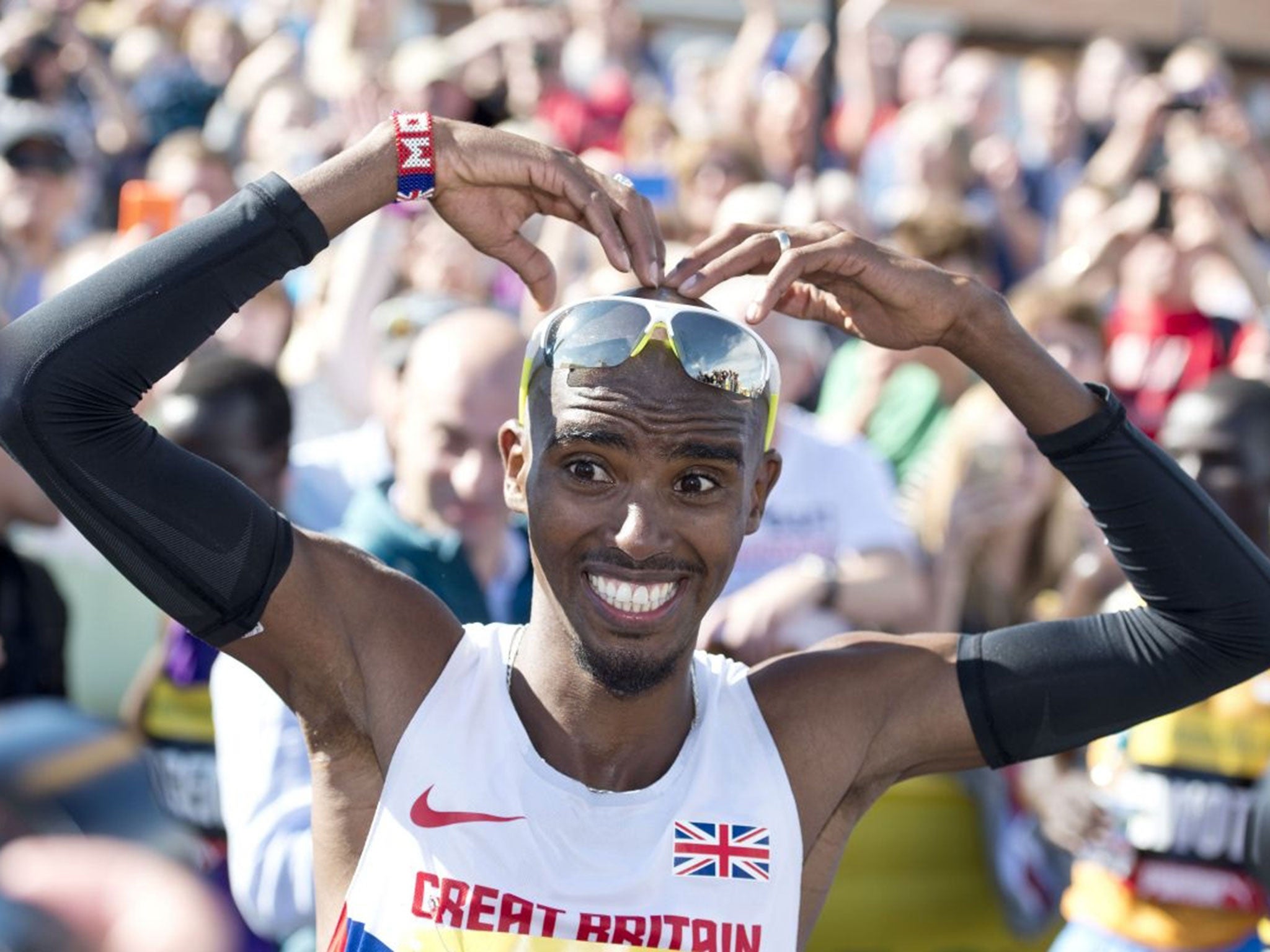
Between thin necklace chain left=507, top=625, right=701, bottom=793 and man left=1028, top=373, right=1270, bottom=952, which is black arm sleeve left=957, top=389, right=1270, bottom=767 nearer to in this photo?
thin necklace chain left=507, top=625, right=701, bottom=793

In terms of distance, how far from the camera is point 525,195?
2.94 m

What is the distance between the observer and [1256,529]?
15.0 feet

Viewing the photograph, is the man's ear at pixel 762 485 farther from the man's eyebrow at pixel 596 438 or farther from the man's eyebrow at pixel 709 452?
the man's eyebrow at pixel 596 438

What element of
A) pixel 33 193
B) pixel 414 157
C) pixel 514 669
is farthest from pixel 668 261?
pixel 33 193

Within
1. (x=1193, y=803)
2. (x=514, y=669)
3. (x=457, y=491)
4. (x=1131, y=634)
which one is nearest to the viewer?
(x=514, y=669)

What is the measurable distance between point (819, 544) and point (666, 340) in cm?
234

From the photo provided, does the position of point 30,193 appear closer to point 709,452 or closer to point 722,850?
point 709,452

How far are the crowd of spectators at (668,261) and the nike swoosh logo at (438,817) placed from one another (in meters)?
0.89

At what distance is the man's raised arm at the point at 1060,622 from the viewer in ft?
9.71

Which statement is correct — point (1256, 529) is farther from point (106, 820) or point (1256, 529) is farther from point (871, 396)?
point (106, 820)

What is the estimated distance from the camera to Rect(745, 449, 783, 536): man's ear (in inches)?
116

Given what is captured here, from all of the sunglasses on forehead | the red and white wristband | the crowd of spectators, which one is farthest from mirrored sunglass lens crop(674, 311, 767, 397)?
the crowd of spectators

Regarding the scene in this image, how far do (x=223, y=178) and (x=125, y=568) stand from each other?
415 cm

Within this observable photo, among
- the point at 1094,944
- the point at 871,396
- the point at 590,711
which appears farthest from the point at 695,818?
the point at 871,396
